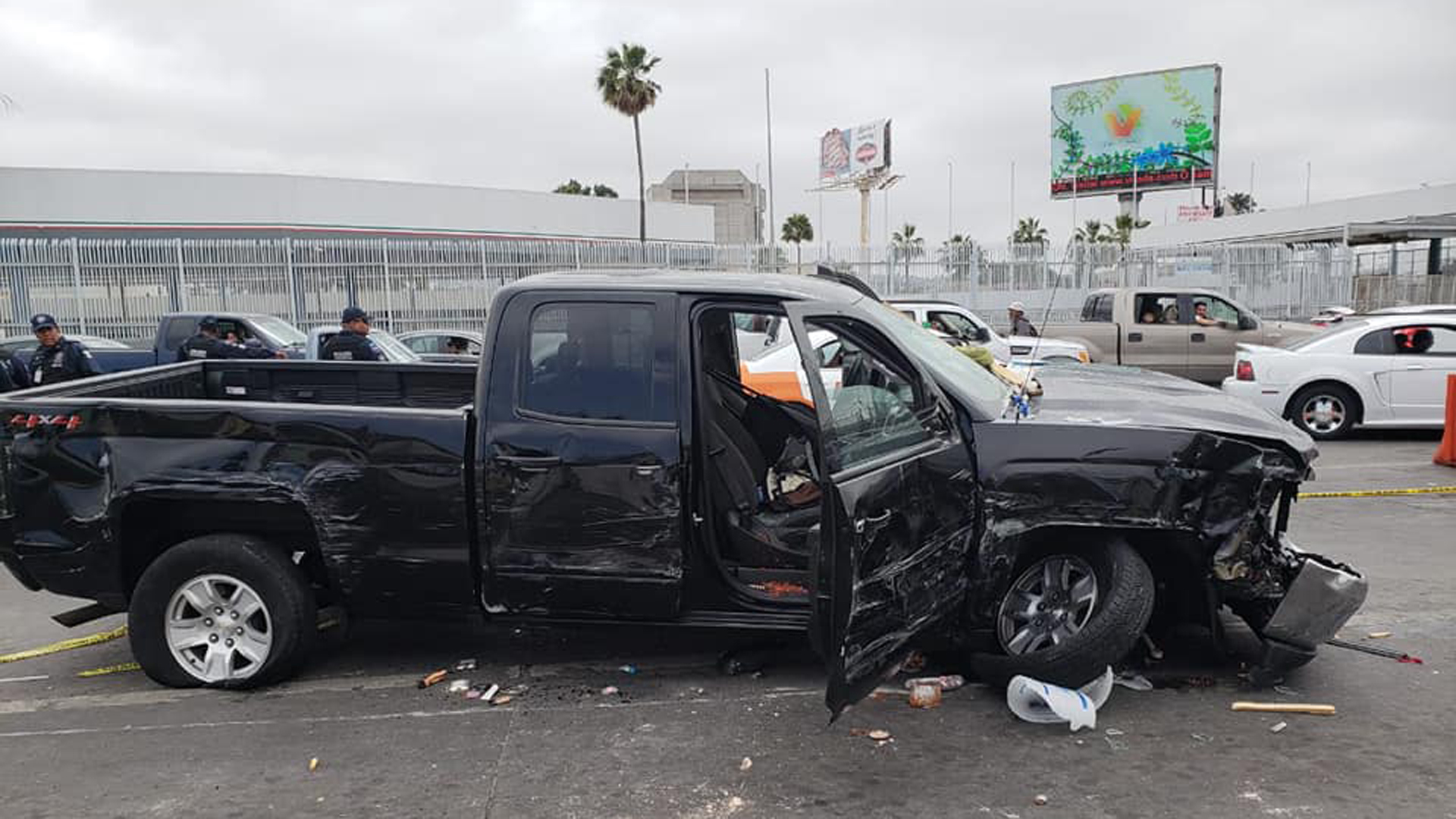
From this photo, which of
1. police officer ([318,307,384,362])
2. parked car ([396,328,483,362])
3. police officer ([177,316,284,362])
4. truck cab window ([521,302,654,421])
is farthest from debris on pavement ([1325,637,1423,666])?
parked car ([396,328,483,362])

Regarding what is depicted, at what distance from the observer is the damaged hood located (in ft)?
13.6

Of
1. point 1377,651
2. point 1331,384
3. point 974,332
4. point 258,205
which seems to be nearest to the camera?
point 1377,651

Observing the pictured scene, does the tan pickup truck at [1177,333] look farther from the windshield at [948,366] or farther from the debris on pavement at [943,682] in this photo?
the debris on pavement at [943,682]

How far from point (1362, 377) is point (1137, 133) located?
3841 cm

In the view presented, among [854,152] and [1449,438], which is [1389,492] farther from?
[854,152]

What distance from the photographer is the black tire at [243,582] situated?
4.46 metres

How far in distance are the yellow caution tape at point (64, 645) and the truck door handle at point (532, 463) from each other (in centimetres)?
296

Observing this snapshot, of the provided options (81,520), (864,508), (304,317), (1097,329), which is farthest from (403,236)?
(864,508)

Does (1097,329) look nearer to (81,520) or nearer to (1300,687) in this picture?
(1300,687)

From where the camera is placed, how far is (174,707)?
448cm

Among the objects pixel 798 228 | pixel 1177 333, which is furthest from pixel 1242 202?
pixel 1177 333

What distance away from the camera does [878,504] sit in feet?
11.7

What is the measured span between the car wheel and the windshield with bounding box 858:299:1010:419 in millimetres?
8111

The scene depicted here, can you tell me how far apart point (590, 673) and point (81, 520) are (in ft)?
7.79
